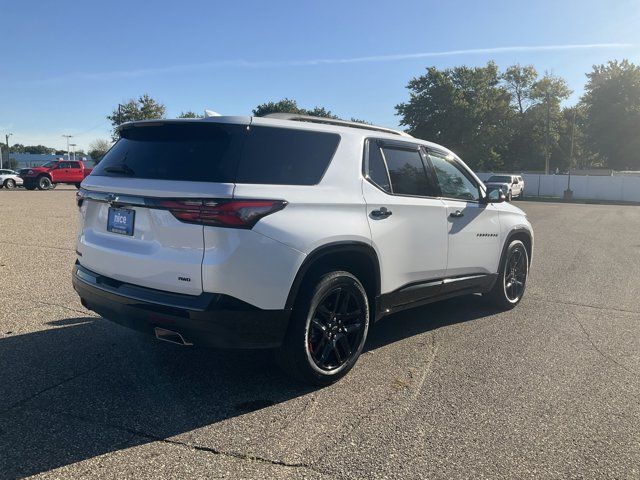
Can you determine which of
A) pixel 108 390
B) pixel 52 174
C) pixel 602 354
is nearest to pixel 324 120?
pixel 108 390

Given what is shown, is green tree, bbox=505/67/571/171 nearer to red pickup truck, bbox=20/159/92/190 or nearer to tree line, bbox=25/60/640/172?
tree line, bbox=25/60/640/172

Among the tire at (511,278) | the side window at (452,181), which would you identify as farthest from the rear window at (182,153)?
the tire at (511,278)

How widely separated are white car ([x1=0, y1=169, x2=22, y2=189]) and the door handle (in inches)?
1598

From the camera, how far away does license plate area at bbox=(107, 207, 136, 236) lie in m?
3.66

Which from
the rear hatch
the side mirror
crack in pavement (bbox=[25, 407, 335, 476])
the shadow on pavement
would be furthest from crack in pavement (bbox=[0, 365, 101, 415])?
the side mirror

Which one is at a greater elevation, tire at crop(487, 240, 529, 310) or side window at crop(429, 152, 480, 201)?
side window at crop(429, 152, 480, 201)

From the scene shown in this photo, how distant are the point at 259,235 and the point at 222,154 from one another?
1.97 feet

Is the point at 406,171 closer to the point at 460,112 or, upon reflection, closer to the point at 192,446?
the point at 192,446

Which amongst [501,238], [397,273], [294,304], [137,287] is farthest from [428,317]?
[137,287]

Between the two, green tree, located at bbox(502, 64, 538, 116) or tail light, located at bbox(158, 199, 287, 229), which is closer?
tail light, located at bbox(158, 199, 287, 229)

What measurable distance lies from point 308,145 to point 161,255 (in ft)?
4.36

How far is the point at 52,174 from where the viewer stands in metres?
34.3

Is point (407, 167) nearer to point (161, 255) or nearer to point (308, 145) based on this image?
point (308, 145)

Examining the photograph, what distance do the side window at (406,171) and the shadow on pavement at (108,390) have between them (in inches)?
58.3
